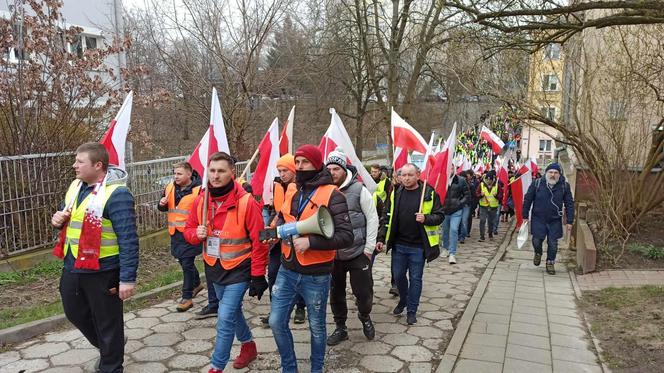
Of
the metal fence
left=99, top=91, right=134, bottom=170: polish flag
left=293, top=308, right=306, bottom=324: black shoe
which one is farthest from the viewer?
the metal fence

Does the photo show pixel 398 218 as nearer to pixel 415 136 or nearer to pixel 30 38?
pixel 415 136

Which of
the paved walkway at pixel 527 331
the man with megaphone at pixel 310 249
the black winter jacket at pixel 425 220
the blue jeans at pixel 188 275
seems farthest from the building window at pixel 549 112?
the man with megaphone at pixel 310 249

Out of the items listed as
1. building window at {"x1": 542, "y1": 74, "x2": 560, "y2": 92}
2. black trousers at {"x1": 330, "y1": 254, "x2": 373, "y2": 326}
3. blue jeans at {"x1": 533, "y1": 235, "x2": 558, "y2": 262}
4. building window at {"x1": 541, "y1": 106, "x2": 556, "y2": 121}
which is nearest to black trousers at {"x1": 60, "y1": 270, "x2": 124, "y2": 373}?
black trousers at {"x1": 330, "y1": 254, "x2": 373, "y2": 326}

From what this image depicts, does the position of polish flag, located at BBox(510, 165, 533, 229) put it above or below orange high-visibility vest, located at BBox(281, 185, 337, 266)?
below

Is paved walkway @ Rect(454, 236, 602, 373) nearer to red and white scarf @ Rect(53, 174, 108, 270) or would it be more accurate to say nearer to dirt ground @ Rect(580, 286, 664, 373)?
dirt ground @ Rect(580, 286, 664, 373)

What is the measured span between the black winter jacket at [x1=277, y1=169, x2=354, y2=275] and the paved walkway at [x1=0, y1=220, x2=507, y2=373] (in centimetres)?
112

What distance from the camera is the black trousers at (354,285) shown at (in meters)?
4.92

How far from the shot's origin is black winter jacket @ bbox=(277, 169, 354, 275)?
376 cm

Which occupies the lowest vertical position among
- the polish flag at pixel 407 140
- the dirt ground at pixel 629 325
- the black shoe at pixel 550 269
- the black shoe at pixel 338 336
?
the black shoe at pixel 550 269

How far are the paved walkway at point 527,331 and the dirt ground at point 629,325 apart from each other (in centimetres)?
19

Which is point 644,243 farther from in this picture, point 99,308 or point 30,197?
point 30,197

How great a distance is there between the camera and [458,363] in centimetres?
474

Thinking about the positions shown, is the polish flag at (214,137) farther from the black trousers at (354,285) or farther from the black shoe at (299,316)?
the black shoe at (299,316)

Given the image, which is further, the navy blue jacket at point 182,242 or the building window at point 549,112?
the building window at point 549,112
